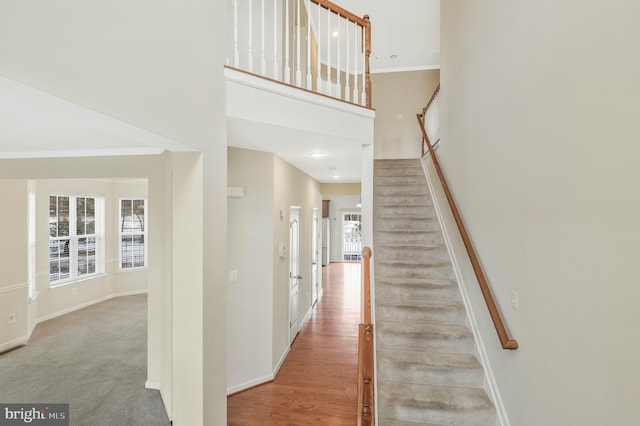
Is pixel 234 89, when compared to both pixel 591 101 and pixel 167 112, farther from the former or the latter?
pixel 591 101

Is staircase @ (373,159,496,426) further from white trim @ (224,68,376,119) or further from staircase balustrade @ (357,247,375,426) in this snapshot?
white trim @ (224,68,376,119)

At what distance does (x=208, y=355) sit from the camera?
2232mm

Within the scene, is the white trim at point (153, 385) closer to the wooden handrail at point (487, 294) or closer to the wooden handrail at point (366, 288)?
the wooden handrail at point (366, 288)

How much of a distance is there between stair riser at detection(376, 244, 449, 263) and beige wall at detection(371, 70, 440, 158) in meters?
3.96

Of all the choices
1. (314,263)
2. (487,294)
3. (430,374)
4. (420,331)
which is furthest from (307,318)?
(487,294)

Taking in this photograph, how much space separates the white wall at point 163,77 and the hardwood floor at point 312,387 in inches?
42.0

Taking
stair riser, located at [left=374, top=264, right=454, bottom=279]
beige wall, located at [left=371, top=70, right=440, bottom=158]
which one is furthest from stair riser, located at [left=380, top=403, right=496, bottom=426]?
beige wall, located at [left=371, top=70, right=440, bottom=158]

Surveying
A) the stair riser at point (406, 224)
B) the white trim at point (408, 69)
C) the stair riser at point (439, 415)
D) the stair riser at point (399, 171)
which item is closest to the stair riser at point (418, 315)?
the stair riser at point (439, 415)

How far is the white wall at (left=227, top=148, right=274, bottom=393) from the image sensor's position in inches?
147

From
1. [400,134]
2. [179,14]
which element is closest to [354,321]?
[400,134]

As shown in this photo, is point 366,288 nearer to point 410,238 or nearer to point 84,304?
point 410,238

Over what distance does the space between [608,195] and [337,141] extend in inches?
93.2

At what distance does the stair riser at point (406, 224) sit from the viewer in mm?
4039

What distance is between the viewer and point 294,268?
16.7 feet
